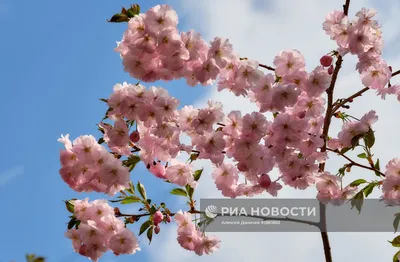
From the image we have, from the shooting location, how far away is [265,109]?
3.46 meters

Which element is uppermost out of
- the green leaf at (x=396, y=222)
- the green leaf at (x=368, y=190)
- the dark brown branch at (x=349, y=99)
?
the dark brown branch at (x=349, y=99)

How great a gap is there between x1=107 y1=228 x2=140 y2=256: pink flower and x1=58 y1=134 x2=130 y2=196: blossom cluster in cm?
27

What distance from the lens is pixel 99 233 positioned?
344 centimetres

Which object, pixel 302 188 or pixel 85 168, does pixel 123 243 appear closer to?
pixel 85 168

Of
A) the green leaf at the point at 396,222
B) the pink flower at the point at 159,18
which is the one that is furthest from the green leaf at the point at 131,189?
the green leaf at the point at 396,222

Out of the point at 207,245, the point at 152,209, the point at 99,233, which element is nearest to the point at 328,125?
the point at 207,245

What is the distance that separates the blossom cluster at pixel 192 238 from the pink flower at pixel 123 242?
37 cm

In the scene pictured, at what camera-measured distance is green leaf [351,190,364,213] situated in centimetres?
356

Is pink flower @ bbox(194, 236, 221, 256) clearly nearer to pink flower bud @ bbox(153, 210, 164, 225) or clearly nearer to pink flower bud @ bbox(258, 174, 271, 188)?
pink flower bud @ bbox(153, 210, 164, 225)

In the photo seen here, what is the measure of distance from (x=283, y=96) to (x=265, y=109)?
0.14m

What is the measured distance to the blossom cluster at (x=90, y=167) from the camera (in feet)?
10.9

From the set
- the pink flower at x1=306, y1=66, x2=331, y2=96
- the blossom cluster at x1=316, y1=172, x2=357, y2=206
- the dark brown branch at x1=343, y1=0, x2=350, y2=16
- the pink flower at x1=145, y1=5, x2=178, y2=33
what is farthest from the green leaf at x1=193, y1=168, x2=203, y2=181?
the dark brown branch at x1=343, y1=0, x2=350, y2=16

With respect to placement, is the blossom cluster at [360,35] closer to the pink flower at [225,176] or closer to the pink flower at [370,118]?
the pink flower at [370,118]

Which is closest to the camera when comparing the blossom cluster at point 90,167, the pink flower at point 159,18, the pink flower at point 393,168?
the pink flower at point 159,18
